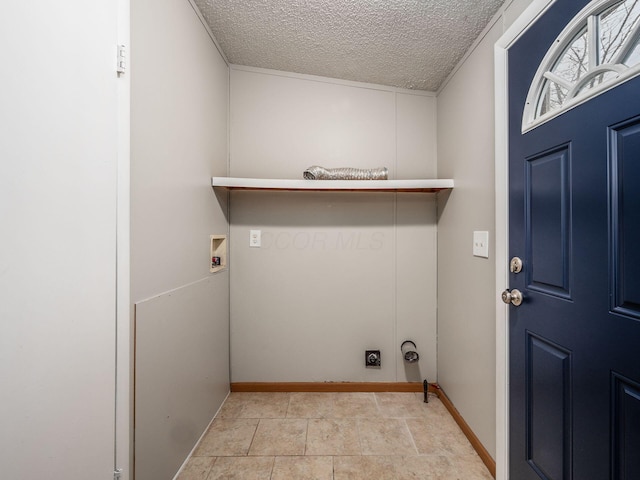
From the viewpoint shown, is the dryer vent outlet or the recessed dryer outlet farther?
the dryer vent outlet

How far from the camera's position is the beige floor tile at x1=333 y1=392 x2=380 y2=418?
1.68m

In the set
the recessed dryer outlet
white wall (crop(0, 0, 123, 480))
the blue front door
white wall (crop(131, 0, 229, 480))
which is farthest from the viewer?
the recessed dryer outlet

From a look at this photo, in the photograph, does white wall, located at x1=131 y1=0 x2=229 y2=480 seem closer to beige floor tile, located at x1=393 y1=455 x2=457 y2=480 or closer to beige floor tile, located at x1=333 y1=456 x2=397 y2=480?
beige floor tile, located at x1=333 y1=456 x2=397 y2=480

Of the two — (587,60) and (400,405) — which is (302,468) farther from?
(587,60)

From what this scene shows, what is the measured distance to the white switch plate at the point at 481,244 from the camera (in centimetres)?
134

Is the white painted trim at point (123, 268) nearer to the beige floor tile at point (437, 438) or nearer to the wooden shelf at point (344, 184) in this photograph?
the wooden shelf at point (344, 184)

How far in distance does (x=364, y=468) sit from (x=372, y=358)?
2.29 feet

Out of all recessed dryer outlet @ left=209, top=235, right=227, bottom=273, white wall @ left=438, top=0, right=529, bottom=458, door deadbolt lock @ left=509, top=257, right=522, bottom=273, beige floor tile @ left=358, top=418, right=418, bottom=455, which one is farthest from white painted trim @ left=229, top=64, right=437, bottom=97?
beige floor tile @ left=358, top=418, right=418, bottom=455

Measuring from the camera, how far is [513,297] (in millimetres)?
1108

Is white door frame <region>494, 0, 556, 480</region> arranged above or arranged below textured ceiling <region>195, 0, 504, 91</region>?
below

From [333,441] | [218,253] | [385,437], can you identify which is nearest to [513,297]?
[385,437]

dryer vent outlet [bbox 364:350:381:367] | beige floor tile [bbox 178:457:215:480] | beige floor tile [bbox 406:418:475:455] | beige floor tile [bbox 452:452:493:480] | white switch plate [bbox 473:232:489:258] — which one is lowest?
beige floor tile [bbox 452:452:493:480]

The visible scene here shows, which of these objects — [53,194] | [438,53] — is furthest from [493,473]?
[438,53]

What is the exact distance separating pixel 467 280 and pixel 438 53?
144 centimetres
